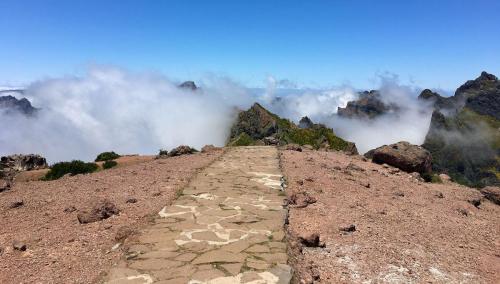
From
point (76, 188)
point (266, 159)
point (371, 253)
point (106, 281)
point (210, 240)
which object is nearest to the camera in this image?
point (106, 281)

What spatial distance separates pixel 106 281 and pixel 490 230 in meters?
11.3

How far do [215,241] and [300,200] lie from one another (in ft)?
15.7

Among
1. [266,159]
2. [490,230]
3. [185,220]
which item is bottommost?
[490,230]

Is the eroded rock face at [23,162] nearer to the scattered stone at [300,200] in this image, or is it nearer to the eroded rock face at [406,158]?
the scattered stone at [300,200]

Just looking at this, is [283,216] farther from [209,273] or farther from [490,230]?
[490,230]

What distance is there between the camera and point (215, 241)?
26.9ft

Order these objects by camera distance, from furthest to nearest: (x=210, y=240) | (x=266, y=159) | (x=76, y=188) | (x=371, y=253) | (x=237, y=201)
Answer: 1. (x=266, y=159)
2. (x=76, y=188)
3. (x=237, y=201)
4. (x=371, y=253)
5. (x=210, y=240)

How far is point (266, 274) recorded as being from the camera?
21.7 feet

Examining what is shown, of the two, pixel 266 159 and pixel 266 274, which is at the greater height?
pixel 266 159

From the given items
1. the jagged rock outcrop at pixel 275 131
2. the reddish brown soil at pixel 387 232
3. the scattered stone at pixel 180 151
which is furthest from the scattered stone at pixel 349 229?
the jagged rock outcrop at pixel 275 131

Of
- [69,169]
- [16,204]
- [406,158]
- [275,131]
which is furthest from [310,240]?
[275,131]

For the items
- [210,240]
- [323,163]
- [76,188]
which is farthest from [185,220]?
[323,163]

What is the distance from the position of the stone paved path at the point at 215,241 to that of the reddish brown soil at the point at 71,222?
25.5 inches

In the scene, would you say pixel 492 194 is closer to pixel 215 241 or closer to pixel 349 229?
pixel 349 229
